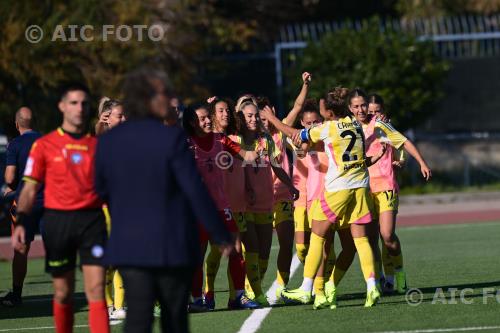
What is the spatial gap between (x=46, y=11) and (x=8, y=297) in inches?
602

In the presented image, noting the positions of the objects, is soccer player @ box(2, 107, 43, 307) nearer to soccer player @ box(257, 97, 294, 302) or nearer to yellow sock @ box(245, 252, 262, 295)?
yellow sock @ box(245, 252, 262, 295)

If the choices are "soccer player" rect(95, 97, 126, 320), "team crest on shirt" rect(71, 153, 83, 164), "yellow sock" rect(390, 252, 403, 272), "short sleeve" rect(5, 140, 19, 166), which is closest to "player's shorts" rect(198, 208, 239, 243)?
"soccer player" rect(95, 97, 126, 320)

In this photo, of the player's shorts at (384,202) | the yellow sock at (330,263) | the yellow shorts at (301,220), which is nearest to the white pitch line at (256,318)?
the yellow sock at (330,263)

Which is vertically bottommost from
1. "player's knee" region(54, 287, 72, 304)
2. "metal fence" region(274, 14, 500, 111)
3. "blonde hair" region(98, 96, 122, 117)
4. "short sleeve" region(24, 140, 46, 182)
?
"player's knee" region(54, 287, 72, 304)

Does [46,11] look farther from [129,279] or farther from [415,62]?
[129,279]

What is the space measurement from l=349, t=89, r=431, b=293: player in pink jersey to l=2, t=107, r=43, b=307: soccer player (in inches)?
126

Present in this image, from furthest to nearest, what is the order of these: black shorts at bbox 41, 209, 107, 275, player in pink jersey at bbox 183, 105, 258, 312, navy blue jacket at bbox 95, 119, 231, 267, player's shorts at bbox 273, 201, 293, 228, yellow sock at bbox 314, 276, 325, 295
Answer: player's shorts at bbox 273, 201, 293, 228 < yellow sock at bbox 314, 276, 325, 295 < player in pink jersey at bbox 183, 105, 258, 312 < black shorts at bbox 41, 209, 107, 275 < navy blue jacket at bbox 95, 119, 231, 267

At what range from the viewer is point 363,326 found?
9.62 meters

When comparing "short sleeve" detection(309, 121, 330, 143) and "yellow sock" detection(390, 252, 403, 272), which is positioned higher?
"short sleeve" detection(309, 121, 330, 143)

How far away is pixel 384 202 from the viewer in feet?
38.9

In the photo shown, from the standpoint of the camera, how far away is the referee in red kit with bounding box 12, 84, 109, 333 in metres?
8.23

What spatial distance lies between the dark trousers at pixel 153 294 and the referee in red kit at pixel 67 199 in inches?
63.4

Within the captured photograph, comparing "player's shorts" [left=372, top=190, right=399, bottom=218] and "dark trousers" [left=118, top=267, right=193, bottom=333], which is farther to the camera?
"player's shorts" [left=372, top=190, right=399, bottom=218]

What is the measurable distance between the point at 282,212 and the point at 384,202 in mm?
1020
